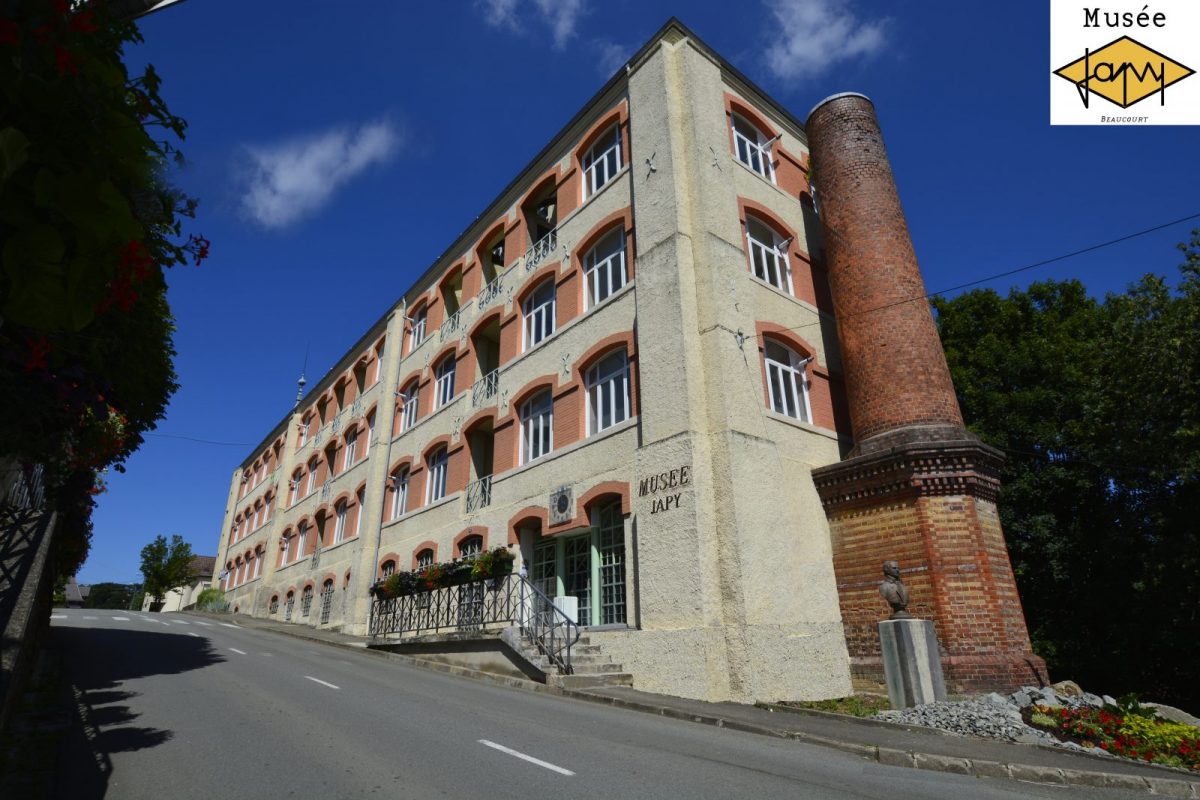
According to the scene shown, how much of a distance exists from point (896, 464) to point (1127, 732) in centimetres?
508

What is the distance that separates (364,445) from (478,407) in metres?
10.9

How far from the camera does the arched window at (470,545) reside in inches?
704

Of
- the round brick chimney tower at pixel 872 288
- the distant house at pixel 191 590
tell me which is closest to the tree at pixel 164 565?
the distant house at pixel 191 590

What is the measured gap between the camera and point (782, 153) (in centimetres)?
1803

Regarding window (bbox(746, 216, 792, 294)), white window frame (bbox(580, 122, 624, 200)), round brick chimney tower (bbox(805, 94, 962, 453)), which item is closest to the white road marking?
round brick chimney tower (bbox(805, 94, 962, 453))

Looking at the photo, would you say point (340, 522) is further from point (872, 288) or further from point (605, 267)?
point (872, 288)

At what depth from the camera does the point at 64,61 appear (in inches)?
75.0

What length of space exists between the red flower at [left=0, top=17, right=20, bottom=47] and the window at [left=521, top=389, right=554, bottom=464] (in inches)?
577

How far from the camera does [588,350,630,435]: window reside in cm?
1468

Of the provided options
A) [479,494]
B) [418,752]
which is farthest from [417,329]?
[418,752]

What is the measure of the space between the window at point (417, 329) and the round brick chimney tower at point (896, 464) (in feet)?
53.3

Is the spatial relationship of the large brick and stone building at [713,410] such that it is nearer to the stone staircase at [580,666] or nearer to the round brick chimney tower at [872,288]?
the round brick chimney tower at [872,288]

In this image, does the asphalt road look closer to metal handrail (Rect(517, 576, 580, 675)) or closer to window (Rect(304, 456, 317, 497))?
metal handrail (Rect(517, 576, 580, 675))

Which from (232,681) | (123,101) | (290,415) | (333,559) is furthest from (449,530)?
(290,415)
